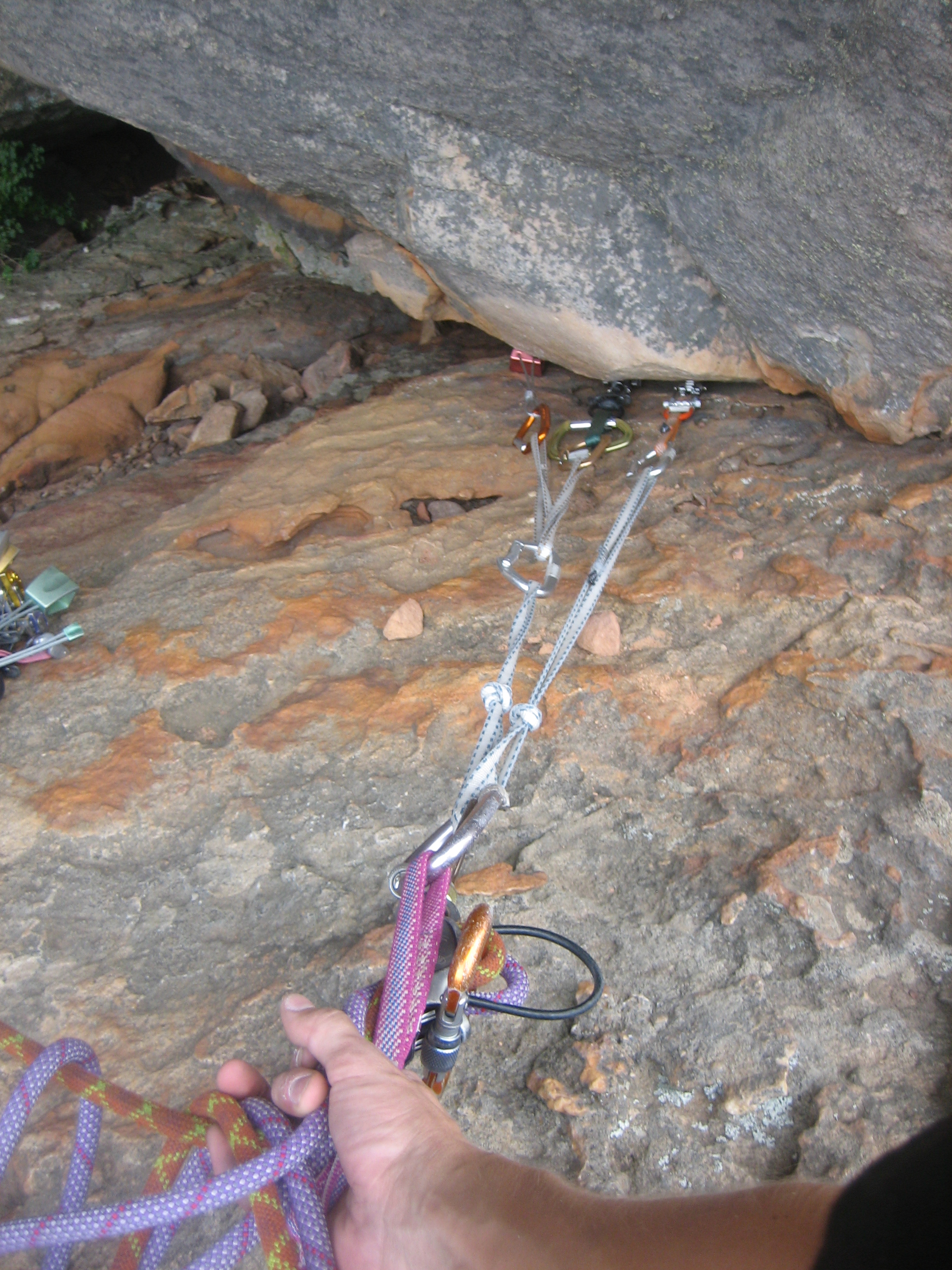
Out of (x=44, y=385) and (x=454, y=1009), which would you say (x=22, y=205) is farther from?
(x=454, y=1009)

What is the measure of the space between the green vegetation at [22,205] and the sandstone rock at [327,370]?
1.96 m

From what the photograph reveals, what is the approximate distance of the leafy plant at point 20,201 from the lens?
414cm

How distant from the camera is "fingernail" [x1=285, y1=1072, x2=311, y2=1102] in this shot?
2.48 ft

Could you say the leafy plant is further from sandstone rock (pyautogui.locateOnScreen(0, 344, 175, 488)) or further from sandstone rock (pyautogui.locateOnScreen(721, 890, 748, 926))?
sandstone rock (pyautogui.locateOnScreen(721, 890, 748, 926))

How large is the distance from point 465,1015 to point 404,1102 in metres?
0.17

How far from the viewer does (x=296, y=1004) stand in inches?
32.6

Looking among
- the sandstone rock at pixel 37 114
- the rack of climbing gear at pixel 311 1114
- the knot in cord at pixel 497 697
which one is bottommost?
the rack of climbing gear at pixel 311 1114

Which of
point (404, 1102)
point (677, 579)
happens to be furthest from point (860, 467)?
point (404, 1102)

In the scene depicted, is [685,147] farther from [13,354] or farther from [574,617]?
[13,354]

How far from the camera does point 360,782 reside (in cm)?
143

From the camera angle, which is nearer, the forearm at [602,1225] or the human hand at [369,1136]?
the forearm at [602,1225]

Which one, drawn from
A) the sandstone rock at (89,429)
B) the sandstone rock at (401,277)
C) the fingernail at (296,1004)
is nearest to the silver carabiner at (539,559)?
the fingernail at (296,1004)

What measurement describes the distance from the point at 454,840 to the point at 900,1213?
63 centimetres

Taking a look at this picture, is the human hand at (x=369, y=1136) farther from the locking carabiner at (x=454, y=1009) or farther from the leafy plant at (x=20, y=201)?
the leafy plant at (x=20, y=201)
